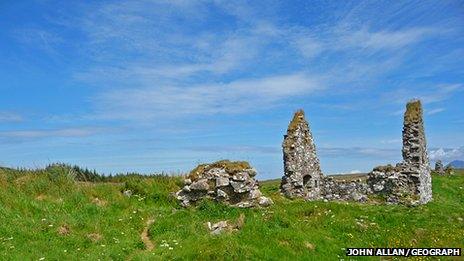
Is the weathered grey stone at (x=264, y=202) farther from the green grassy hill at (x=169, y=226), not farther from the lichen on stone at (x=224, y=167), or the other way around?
the lichen on stone at (x=224, y=167)

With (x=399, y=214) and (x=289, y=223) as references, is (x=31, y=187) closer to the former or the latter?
(x=289, y=223)

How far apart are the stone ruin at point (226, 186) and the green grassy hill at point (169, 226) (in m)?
0.79

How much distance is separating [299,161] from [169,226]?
12.5 m

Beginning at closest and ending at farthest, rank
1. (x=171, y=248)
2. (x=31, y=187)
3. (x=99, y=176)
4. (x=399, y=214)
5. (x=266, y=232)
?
(x=171, y=248)
(x=266, y=232)
(x=399, y=214)
(x=31, y=187)
(x=99, y=176)

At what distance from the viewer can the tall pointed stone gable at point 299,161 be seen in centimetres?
2866

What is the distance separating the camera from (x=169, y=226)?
62.5 feet

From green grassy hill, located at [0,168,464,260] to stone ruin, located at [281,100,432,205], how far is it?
11.4 feet

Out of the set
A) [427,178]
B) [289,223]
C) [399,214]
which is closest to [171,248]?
[289,223]

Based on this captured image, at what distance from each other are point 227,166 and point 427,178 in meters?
17.1

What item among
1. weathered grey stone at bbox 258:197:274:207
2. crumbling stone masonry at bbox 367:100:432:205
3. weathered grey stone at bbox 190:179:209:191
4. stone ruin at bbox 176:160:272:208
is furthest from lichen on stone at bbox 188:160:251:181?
crumbling stone masonry at bbox 367:100:432:205

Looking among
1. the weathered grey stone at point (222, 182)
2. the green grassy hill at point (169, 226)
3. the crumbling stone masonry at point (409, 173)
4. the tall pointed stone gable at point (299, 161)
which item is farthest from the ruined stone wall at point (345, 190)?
the weathered grey stone at point (222, 182)

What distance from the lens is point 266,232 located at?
17594mm

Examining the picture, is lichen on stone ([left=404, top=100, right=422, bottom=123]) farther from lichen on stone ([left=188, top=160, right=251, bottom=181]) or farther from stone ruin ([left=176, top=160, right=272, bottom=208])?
lichen on stone ([left=188, top=160, right=251, bottom=181])

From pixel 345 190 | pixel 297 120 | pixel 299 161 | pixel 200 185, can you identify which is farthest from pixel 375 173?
pixel 200 185
